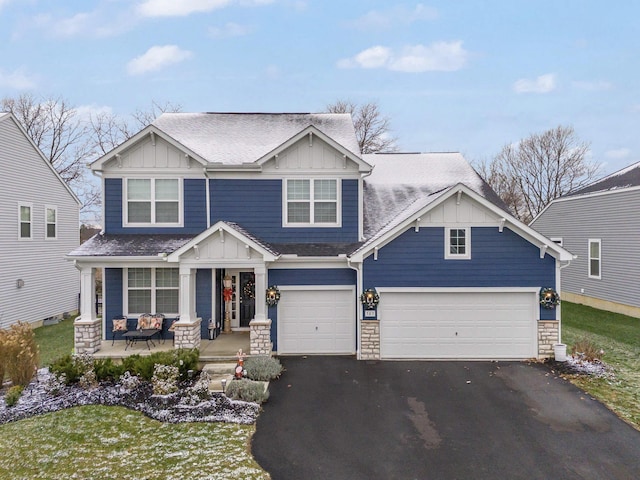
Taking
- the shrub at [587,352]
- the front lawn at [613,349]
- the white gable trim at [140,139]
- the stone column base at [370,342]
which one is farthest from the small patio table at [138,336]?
the shrub at [587,352]

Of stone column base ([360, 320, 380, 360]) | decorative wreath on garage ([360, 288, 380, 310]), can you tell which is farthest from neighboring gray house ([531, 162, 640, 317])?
stone column base ([360, 320, 380, 360])

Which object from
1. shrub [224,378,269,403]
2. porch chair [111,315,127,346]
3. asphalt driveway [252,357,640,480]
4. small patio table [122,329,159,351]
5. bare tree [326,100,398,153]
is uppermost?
bare tree [326,100,398,153]

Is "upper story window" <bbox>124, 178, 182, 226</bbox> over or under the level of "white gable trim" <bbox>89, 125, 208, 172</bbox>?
under

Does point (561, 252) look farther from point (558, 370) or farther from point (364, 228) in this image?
point (364, 228)

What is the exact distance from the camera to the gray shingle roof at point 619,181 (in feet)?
56.1

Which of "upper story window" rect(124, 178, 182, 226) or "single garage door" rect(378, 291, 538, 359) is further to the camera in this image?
"upper story window" rect(124, 178, 182, 226)

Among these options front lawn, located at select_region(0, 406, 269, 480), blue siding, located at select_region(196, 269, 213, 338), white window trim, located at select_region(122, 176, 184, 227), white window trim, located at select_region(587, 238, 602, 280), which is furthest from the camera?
white window trim, located at select_region(587, 238, 602, 280)

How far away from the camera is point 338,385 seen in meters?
9.16

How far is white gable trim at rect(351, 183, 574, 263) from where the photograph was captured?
10.5 m

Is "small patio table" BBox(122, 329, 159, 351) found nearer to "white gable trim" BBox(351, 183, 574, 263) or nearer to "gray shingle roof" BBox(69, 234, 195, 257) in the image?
"gray shingle roof" BBox(69, 234, 195, 257)

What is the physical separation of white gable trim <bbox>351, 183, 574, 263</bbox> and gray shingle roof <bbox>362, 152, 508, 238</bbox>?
4.76 ft

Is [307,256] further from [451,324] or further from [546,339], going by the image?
[546,339]

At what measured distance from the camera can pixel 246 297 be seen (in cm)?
1316

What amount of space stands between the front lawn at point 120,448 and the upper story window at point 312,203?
264 inches
